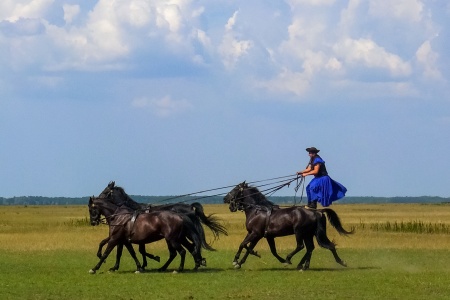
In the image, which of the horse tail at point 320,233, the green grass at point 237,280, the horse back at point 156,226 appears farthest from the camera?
the horse tail at point 320,233

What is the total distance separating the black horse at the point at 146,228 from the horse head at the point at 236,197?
1171mm

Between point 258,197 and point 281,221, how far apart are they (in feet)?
3.07

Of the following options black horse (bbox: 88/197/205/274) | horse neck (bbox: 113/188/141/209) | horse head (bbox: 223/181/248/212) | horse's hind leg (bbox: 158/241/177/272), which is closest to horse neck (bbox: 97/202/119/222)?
black horse (bbox: 88/197/205/274)

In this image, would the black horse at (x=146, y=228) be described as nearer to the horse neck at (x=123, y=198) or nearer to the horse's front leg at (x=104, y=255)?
the horse's front leg at (x=104, y=255)

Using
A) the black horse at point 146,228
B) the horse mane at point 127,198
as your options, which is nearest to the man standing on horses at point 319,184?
the black horse at point 146,228

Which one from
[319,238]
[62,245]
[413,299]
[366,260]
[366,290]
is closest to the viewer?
[413,299]

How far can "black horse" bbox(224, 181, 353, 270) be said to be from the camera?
772 inches

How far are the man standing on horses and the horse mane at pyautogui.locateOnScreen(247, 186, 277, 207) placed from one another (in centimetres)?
93

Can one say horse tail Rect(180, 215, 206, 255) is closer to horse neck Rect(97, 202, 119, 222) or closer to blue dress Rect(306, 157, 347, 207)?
horse neck Rect(97, 202, 119, 222)

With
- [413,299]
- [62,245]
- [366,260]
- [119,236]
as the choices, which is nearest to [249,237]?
[119,236]

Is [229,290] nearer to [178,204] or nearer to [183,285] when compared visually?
[183,285]

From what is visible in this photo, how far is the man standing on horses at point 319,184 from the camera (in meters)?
20.2

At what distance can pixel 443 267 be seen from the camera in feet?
68.6

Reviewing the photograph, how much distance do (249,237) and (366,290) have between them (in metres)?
4.83
